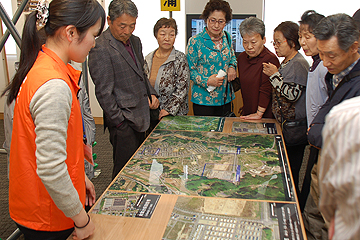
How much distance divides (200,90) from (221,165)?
1181mm

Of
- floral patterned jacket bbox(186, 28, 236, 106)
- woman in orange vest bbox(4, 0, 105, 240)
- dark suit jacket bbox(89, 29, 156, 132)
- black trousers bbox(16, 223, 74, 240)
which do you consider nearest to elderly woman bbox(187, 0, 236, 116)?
floral patterned jacket bbox(186, 28, 236, 106)

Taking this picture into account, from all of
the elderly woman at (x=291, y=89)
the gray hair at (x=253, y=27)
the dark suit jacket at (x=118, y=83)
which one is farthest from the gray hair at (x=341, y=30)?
the dark suit jacket at (x=118, y=83)

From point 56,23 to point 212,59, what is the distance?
71.7 inches

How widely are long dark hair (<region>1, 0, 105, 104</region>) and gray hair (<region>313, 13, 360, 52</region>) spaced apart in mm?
1132

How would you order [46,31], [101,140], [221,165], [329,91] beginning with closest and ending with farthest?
[46,31]
[221,165]
[329,91]
[101,140]

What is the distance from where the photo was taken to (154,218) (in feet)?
4.13

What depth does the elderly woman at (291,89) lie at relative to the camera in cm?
222

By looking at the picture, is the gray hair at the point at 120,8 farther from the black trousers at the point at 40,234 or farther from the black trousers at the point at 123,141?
the black trousers at the point at 40,234

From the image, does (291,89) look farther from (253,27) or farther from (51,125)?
(51,125)

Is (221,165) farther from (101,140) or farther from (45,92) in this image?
(101,140)

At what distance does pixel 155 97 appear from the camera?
8.40ft

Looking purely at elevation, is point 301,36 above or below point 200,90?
above

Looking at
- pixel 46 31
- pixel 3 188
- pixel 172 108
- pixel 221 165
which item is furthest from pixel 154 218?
pixel 3 188

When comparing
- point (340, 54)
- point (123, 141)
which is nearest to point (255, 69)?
point (340, 54)
